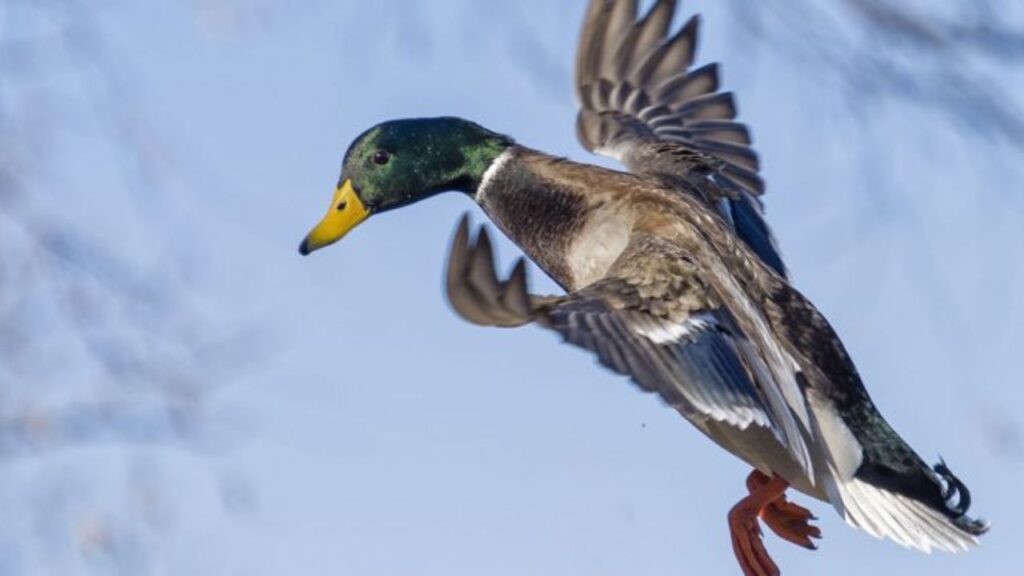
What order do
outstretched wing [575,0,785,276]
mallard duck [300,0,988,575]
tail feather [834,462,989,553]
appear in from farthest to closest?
1. outstretched wing [575,0,785,276]
2. tail feather [834,462,989,553]
3. mallard duck [300,0,988,575]

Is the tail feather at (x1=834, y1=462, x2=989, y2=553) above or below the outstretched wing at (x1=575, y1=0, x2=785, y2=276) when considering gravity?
below

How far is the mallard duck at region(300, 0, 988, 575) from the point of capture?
5750 millimetres

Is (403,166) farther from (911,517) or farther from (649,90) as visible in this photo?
(911,517)

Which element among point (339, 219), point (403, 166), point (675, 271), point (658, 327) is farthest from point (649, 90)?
point (658, 327)

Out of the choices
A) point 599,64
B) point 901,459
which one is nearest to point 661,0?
point 599,64

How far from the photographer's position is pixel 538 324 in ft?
18.4

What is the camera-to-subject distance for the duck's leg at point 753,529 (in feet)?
21.1

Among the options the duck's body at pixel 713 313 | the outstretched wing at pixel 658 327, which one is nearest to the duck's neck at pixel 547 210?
the duck's body at pixel 713 313

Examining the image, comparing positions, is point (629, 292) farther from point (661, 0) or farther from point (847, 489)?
point (661, 0)

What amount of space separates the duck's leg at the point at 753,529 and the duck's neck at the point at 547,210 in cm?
75

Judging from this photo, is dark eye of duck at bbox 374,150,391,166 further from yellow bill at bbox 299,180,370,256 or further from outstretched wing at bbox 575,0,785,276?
outstretched wing at bbox 575,0,785,276

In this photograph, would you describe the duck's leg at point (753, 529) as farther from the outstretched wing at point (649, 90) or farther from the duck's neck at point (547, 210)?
the outstretched wing at point (649, 90)

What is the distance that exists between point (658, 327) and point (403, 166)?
1.65 meters

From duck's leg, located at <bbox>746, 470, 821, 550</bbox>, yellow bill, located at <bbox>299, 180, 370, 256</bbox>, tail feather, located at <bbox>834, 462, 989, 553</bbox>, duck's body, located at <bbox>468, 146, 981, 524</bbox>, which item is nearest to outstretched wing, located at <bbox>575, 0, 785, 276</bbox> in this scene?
duck's body, located at <bbox>468, 146, 981, 524</bbox>
